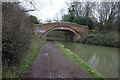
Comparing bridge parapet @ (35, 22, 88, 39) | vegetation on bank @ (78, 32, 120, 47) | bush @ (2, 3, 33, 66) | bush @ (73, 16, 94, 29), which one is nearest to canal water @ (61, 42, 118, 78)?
bush @ (2, 3, 33, 66)

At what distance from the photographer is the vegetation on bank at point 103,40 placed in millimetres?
27638

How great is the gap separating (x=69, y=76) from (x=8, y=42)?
8.11ft

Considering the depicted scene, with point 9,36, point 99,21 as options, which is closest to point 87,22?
point 99,21

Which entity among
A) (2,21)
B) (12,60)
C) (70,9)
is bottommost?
(12,60)

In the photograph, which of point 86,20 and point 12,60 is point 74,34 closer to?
point 86,20

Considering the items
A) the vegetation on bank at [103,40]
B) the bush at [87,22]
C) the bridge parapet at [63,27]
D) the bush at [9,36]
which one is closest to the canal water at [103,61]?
the bush at [9,36]

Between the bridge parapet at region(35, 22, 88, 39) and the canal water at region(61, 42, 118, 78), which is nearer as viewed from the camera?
the canal water at region(61, 42, 118, 78)

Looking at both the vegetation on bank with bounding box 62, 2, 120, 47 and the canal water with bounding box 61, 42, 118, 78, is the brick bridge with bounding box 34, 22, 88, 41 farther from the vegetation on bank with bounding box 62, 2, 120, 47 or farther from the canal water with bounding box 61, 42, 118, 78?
the canal water with bounding box 61, 42, 118, 78

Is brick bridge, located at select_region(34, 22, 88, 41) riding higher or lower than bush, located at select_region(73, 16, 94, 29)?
lower

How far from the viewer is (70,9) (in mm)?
44938

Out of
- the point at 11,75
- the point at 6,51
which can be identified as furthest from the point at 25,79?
the point at 6,51

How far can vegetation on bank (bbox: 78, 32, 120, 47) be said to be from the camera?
27.6m

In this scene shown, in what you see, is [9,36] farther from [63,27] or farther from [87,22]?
[87,22]

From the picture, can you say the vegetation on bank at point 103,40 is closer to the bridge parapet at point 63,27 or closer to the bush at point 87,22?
the bridge parapet at point 63,27
